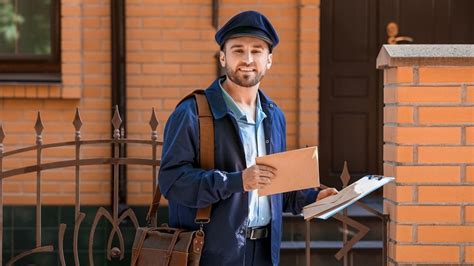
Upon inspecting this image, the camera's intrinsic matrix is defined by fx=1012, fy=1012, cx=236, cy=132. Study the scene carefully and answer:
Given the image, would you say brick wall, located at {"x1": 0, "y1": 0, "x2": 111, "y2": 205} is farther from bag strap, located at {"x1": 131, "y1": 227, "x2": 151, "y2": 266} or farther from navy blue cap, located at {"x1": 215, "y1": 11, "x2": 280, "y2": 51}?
navy blue cap, located at {"x1": 215, "y1": 11, "x2": 280, "y2": 51}

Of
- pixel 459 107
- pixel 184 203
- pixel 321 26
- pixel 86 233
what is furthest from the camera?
pixel 321 26

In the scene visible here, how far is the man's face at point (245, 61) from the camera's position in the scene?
3.52 m

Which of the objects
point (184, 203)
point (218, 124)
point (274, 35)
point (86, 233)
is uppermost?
point (274, 35)

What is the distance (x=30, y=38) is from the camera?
302 inches

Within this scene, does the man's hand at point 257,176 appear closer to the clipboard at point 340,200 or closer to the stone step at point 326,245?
the clipboard at point 340,200

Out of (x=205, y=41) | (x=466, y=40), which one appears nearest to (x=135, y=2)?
(x=205, y=41)

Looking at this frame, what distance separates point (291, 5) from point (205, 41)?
0.69m

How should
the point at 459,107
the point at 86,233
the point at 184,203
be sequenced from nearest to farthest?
the point at 184,203, the point at 459,107, the point at 86,233

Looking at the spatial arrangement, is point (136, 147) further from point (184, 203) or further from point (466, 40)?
point (184, 203)

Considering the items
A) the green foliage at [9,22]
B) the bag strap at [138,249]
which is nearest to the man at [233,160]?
the bag strap at [138,249]

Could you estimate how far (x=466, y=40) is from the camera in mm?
7918

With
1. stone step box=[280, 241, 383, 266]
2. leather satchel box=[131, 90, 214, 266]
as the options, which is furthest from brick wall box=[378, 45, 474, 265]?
stone step box=[280, 241, 383, 266]

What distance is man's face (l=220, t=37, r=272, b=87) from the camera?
352 centimetres

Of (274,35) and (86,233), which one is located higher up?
(274,35)
